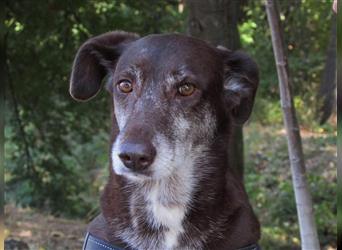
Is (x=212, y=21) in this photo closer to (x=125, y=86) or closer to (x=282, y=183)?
(x=125, y=86)

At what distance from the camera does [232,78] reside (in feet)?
13.5

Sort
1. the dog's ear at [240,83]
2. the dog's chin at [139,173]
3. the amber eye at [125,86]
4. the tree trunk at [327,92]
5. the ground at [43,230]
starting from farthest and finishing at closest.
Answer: the tree trunk at [327,92]
the ground at [43,230]
the dog's ear at [240,83]
the amber eye at [125,86]
the dog's chin at [139,173]

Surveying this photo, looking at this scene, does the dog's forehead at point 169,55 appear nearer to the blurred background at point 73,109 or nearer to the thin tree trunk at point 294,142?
the thin tree trunk at point 294,142

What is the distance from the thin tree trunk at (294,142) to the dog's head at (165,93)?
1.16 m

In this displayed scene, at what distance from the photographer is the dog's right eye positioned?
3.71 m

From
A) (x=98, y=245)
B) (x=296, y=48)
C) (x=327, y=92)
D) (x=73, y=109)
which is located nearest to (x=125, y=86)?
(x=98, y=245)

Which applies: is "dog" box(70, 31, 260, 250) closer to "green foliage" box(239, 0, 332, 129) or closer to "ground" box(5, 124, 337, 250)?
"green foliage" box(239, 0, 332, 129)

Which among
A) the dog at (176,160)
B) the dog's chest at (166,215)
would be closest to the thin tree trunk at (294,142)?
the dog at (176,160)

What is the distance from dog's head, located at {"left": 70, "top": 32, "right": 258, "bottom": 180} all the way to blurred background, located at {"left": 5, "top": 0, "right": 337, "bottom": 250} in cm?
194

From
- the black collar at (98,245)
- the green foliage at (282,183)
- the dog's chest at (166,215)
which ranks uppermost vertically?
the dog's chest at (166,215)

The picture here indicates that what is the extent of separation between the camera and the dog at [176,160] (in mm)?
3613

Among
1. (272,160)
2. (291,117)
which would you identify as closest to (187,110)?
(291,117)

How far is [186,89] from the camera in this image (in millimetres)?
3699

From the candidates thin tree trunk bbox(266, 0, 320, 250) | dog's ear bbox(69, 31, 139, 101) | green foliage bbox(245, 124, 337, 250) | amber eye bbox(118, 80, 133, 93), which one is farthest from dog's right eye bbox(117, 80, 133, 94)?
A: green foliage bbox(245, 124, 337, 250)
